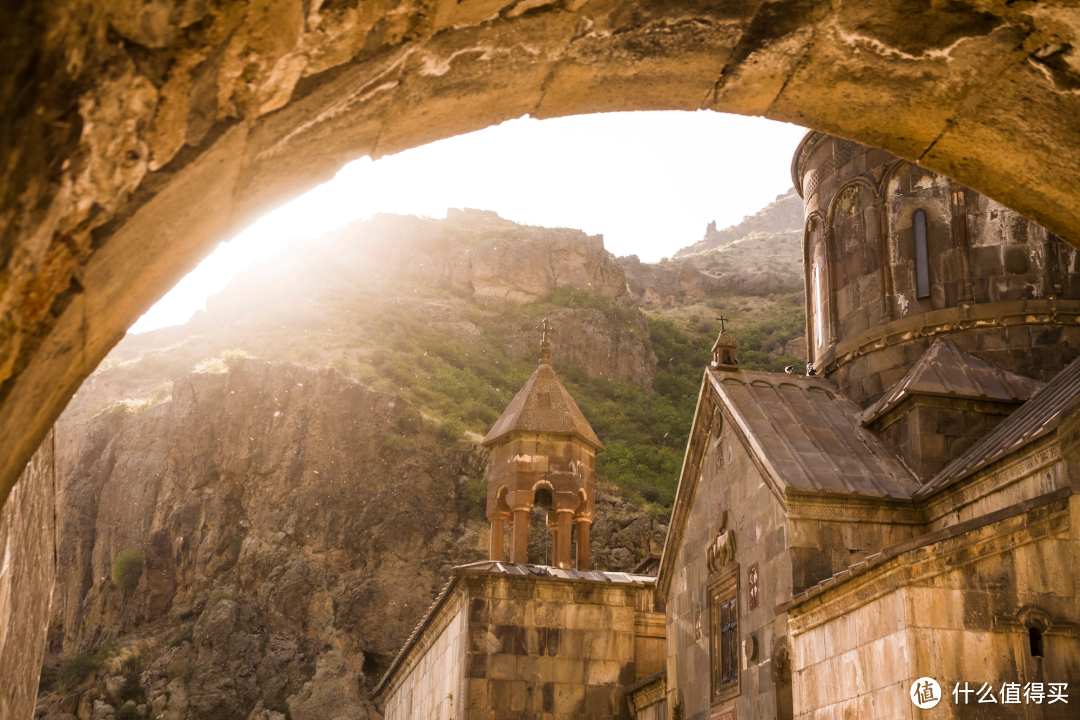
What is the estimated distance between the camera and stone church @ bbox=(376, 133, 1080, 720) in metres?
6.45

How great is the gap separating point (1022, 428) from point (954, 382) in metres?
1.49

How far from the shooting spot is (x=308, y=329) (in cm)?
4550

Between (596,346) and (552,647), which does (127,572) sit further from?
(552,647)

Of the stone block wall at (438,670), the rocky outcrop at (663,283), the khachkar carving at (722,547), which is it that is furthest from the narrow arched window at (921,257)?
the rocky outcrop at (663,283)

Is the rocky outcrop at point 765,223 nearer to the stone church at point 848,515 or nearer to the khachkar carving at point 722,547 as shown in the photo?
the stone church at point 848,515

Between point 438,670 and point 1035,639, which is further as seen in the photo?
point 438,670

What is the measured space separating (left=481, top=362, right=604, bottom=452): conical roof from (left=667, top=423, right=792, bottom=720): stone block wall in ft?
9.87

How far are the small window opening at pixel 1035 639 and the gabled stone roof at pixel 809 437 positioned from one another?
2356 mm

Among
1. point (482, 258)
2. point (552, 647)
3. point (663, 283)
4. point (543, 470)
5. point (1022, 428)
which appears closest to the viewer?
point (1022, 428)

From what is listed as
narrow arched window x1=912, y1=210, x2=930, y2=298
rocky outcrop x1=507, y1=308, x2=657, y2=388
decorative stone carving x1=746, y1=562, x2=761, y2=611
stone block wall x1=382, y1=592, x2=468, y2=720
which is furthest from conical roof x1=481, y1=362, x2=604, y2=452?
rocky outcrop x1=507, y1=308, x2=657, y2=388

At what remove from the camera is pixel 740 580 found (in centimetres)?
934

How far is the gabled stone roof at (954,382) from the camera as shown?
31.2 ft

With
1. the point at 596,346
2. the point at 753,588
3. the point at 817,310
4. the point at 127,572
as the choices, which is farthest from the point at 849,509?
the point at 596,346

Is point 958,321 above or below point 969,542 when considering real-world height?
above
